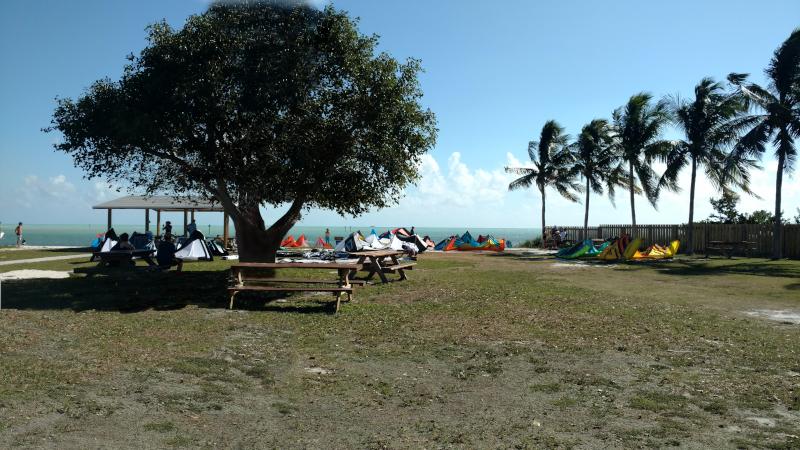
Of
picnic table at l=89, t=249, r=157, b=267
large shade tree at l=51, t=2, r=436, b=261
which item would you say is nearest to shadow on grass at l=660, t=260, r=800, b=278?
large shade tree at l=51, t=2, r=436, b=261

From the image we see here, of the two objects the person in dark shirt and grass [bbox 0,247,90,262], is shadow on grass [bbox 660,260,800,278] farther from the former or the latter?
grass [bbox 0,247,90,262]

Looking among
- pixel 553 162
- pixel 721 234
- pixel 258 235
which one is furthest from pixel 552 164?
pixel 258 235

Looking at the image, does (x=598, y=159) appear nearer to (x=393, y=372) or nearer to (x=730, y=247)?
(x=730, y=247)

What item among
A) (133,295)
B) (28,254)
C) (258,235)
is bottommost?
(133,295)

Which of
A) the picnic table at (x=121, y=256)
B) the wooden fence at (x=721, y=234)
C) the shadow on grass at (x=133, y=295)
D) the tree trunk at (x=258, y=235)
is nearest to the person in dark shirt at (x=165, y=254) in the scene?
the shadow on grass at (x=133, y=295)

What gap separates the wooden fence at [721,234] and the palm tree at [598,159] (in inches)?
130

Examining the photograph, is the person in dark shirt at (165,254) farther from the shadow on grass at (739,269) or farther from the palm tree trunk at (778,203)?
the palm tree trunk at (778,203)

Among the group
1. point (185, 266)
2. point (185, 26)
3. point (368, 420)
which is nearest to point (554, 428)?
point (368, 420)

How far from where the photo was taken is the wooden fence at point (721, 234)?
96.1ft

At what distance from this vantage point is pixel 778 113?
26859 millimetres

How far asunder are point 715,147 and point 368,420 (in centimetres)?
3287

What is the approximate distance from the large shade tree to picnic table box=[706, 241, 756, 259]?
21329 mm

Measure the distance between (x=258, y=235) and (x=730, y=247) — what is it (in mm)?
24670

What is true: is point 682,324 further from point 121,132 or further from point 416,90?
point 121,132
